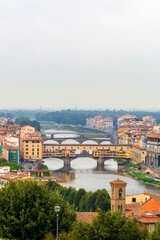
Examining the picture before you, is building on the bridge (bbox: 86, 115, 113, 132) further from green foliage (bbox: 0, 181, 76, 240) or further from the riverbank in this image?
green foliage (bbox: 0, 181, 76, 240)

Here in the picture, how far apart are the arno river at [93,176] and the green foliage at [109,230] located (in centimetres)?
1102

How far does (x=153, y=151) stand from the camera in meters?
28.6

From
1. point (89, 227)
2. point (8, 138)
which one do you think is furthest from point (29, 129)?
point (89, 227)

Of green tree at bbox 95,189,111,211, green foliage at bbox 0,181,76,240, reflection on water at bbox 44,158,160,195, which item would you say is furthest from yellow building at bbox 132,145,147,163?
green foliage at bbox 0,181,76,240

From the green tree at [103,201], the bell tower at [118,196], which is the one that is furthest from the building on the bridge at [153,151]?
the bell tower at [118,196]

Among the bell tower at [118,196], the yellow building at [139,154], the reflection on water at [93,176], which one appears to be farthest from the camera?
the yellow building at [139,154]

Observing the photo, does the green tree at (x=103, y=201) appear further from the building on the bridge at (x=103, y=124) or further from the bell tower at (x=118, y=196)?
the building on the bridge at (x=103, y=124)

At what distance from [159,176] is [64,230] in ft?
53.8

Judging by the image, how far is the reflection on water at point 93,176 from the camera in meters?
20.0

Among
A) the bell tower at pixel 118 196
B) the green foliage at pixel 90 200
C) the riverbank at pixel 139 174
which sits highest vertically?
the bell tower at pixel 118 196

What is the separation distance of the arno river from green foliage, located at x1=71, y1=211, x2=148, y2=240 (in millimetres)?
11023

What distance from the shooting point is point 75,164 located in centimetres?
2969

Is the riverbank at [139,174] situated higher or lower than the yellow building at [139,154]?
lower

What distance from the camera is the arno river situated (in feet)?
65.6
